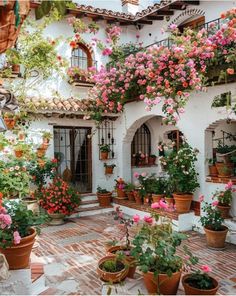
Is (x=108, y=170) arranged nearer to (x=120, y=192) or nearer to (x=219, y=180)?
(x=120, y=192)

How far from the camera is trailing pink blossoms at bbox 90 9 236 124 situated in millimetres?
5961

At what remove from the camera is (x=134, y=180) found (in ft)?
35.1

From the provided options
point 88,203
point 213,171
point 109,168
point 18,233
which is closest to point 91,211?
point 88,203

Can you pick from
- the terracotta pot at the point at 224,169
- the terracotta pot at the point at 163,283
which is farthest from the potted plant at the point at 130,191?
the terracotta pot at the point at 163,283

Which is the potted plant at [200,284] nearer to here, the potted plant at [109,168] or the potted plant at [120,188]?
the potted plant at [120,188]

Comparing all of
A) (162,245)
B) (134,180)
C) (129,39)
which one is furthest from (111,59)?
(162,245)

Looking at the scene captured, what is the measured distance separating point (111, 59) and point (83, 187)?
4511 mm

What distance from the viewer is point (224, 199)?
659cm

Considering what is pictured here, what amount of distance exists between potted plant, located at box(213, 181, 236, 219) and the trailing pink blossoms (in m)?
1.92

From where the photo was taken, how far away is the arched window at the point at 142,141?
1113cm

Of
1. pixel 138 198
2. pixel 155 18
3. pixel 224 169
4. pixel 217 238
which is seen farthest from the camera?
pixel 155 18

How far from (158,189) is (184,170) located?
1.39 m

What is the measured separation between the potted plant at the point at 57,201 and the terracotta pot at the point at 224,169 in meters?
3.91

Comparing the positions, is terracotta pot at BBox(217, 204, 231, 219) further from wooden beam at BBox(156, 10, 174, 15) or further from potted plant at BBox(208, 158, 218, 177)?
wooden beam at BBox(156, 10, 174, 15)
